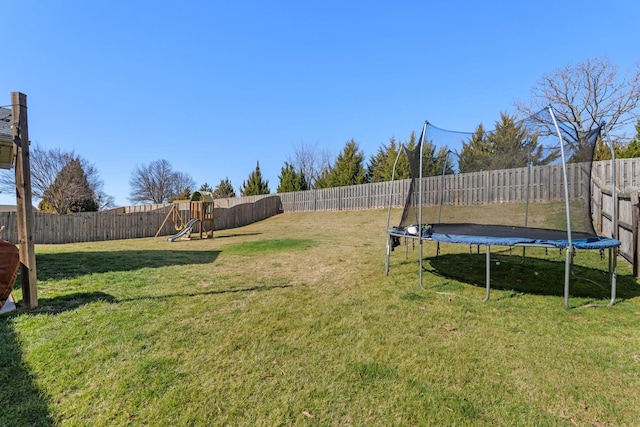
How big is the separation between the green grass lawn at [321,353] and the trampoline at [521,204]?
0.56 metres

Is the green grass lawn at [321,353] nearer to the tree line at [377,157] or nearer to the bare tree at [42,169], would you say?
the tree line at [377,157]

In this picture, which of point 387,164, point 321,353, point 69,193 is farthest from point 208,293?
point 69,193

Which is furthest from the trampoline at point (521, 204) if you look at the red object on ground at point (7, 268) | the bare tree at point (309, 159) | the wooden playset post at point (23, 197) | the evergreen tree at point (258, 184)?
the bare tree at point (309, 159)

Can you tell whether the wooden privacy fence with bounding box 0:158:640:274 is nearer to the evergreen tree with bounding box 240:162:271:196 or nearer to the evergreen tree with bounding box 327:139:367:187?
the evergreen tree with bounding box 327:139:367:187

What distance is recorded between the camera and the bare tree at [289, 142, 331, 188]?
33.6 meters

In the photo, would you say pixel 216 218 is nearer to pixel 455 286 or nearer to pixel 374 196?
pixel 374 196

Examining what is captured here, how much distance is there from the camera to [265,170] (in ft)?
92.0

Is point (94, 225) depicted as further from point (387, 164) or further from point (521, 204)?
point (387, 164)

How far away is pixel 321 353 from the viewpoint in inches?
90.1

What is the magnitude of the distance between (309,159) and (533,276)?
1206 inches

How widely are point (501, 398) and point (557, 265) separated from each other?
14.2 ft

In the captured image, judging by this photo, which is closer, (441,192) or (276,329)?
(276,329)

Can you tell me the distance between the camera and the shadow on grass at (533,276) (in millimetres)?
3752

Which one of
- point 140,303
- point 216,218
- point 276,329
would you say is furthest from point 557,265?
point 216,218
